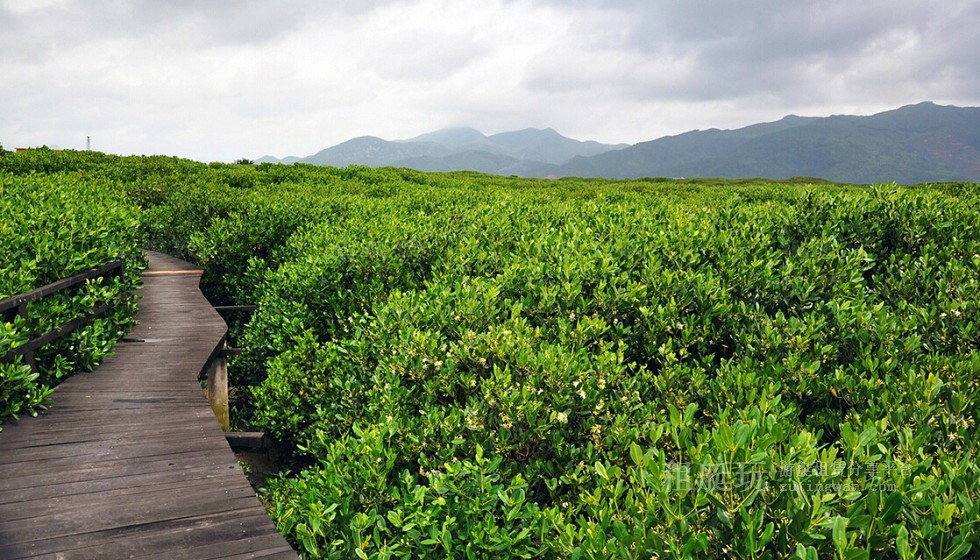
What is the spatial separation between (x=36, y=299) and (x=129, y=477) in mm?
3195

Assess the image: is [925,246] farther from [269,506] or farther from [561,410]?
[269,506]

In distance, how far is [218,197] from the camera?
46.0 ft

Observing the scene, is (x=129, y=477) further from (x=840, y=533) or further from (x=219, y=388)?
(x=840, y=533)

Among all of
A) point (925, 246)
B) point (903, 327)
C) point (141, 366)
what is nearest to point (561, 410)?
point (903, 327)

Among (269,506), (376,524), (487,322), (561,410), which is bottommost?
(269,506)

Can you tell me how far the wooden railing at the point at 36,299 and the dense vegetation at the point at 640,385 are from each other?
2.41 m

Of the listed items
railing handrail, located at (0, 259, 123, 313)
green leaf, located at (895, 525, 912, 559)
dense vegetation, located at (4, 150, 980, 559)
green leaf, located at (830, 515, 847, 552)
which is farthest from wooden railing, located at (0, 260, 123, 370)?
green leaf, located at (895, 525, 912, 559)

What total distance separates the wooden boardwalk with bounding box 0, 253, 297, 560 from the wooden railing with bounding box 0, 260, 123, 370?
0.60 meters

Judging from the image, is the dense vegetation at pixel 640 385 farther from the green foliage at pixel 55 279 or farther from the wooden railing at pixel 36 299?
the wooden railing at pixel 36 299

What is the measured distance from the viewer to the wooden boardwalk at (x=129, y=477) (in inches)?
150

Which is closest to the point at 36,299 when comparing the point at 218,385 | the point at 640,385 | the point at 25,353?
the point at 25,353

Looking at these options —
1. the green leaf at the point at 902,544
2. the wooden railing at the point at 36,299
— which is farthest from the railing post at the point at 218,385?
the green leaf at the point at 902,544

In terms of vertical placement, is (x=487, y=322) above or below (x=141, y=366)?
above

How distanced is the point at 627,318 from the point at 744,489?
3.14 metres
